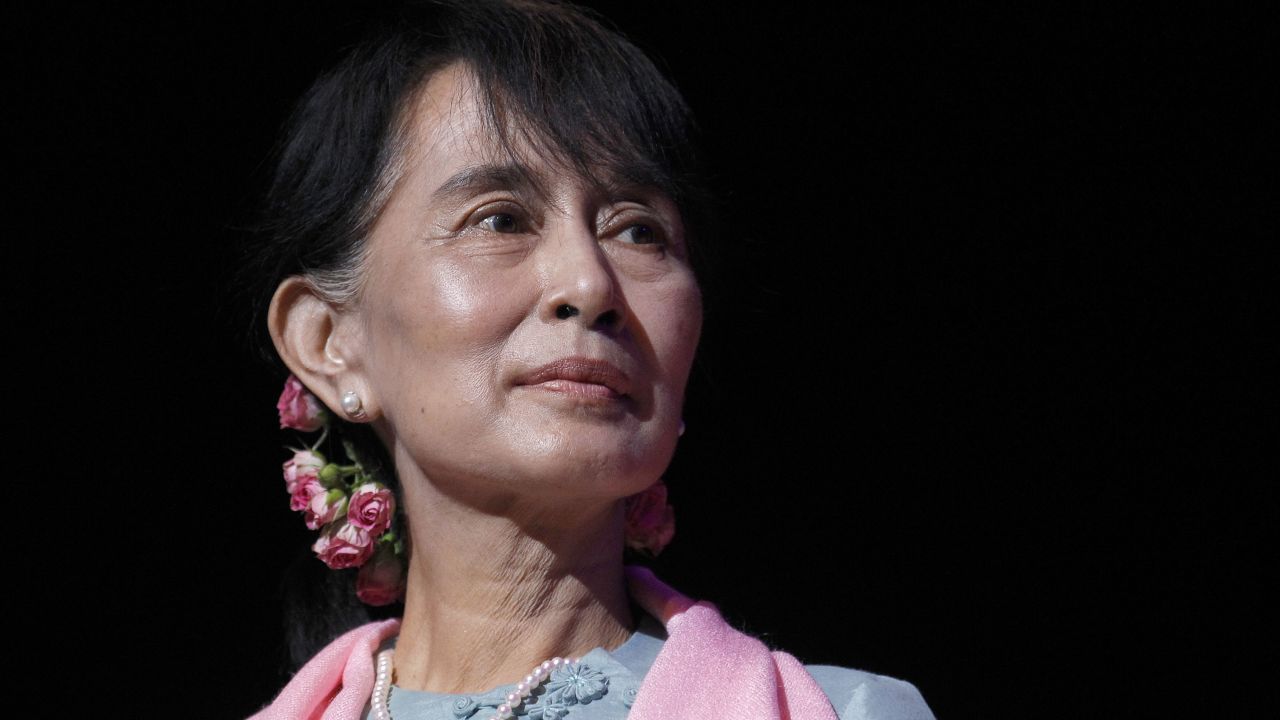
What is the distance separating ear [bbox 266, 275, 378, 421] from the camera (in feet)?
6.66

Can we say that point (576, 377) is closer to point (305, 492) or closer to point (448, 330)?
point (448, 330)

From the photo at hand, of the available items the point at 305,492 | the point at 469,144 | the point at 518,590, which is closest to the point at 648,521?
the point at 518,590

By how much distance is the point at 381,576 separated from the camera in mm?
2205

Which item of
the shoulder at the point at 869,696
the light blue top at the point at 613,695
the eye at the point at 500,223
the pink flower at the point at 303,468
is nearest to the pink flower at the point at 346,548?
the pink flower at the point at 303,468

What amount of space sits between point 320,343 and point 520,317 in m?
0.43

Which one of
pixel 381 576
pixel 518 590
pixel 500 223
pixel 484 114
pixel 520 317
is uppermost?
pixel 484 114

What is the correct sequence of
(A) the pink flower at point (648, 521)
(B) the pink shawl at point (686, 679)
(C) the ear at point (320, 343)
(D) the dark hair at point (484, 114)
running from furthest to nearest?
(A) the pink flower at point (648, 521) < (C) the ear at point (320, 343) < (D) the dark hair at point (484, 114) < (B) the pink shawl at point (686, 679)

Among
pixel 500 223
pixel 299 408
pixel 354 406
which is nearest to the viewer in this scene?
pixel 500 223

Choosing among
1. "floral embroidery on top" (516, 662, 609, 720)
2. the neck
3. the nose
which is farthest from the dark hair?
"floral embroidery on top" (516, 662, 609, 720)

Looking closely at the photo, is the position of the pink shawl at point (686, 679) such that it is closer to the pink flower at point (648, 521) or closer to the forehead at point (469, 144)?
the pink flower at point (648, 521)

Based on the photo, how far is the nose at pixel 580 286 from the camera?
177cm

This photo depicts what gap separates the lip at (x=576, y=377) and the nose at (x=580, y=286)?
0.17ft

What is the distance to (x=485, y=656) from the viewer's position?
189cm

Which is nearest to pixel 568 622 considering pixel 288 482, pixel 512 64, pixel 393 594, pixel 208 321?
pixel 393 594
